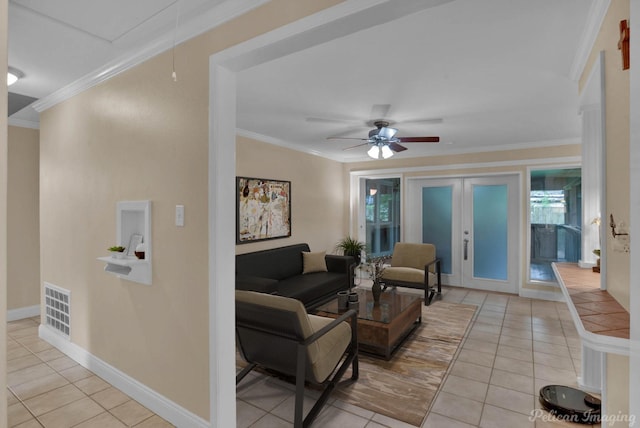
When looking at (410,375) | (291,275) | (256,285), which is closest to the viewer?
(410,375)

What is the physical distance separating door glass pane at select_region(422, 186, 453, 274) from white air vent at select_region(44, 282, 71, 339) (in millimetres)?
5479

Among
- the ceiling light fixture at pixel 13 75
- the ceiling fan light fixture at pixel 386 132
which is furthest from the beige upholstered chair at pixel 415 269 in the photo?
the ceiling light fixture at pixel 13 75

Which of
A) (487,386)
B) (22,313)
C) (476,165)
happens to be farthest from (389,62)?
(22,313)

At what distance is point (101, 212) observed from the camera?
8.66ft

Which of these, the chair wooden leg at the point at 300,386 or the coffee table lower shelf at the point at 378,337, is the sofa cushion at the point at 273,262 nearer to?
the coffee table lower shelf at the point at 378,337

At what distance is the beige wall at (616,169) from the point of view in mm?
1385

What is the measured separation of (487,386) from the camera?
266cm

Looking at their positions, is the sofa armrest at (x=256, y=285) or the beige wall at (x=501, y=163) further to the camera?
the beige wall at (x=501, y=163)

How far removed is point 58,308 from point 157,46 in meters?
2.73

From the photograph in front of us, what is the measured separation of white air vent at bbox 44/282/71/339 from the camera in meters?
3.02

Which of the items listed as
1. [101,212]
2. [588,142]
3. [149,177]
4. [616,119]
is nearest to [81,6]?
[149,177]

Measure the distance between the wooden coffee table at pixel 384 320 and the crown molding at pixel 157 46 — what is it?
107 inches

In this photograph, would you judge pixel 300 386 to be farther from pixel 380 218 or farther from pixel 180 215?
pixel 380 218

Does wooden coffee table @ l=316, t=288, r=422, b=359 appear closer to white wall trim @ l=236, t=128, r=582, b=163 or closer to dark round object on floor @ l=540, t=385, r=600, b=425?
dark round object on floor @ l=540, t=385, r=600, b=425
